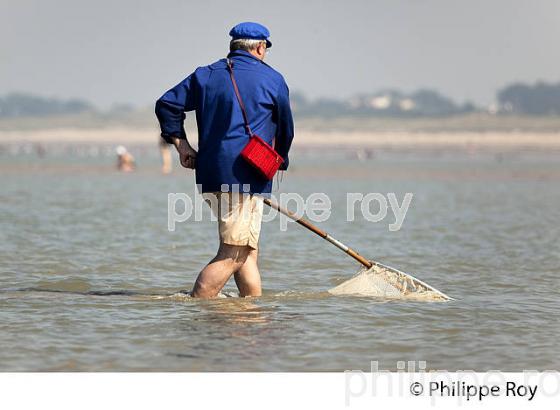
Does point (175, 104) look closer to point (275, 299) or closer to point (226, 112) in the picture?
point (226, 112)

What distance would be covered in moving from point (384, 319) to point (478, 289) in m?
1.99

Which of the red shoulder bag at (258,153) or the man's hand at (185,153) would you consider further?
the man's hand at (185,153)

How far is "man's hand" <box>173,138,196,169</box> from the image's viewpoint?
744 cm

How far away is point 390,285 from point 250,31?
2264 mm

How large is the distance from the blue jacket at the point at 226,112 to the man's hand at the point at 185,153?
7cm

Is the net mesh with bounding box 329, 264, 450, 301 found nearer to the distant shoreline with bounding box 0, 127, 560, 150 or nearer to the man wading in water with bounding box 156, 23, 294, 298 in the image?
the man wading in water with bounding box 156, 23, 294, 298

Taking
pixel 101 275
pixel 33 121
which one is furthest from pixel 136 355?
pixel 33 121

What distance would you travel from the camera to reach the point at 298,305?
318 inches

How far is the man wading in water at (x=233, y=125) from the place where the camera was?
7.27 metres

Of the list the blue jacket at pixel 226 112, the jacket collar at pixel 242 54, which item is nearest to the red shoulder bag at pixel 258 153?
the blue jacket at pixel 226 112

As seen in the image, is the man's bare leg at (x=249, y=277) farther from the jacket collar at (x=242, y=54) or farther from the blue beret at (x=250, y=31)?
the blue beret at (x=250, y=31)

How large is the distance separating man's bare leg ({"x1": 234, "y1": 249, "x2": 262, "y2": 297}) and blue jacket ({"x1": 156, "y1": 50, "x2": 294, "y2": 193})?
23.3 inches

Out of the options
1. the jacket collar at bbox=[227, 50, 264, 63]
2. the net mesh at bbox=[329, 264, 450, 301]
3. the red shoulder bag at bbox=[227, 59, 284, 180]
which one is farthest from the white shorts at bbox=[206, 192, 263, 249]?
the net mesh at bbox=[329, 264, 450, 301]
